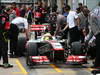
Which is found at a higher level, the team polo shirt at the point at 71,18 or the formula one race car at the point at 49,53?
the team polo shirt at the point at 71,18

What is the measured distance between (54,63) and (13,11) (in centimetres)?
978

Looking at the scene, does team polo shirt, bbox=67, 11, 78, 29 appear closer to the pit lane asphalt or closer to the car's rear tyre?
the car's rear tyre

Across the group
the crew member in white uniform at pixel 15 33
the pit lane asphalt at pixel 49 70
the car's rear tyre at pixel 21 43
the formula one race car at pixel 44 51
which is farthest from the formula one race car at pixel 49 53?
the crew member in white uniform at pixel 15 33

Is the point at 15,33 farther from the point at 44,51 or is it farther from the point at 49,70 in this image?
the point at 49,70

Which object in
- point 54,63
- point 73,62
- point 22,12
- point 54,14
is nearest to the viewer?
point 73,62

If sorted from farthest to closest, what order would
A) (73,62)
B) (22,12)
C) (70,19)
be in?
(22,12)
(70,19)
(73,62)

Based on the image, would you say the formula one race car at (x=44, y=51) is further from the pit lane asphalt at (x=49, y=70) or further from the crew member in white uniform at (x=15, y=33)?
the crew member in white uniform at (x=15, y=33)

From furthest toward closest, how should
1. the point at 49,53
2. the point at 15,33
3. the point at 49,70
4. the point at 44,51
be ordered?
the point at 15,33 → the point at 44,51 → the point at 49,53 → the point at 49,70

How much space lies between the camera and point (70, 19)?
14.6m

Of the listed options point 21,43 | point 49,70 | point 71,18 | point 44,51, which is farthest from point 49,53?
point 71,18

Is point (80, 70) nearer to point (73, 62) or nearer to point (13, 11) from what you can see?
point (73, 62)

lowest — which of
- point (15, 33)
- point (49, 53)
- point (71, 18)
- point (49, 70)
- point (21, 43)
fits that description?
point (49, 70)

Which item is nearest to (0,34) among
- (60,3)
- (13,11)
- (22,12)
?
(13,11)

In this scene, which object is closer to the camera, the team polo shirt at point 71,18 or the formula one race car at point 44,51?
the formula one race car at point 44,51
